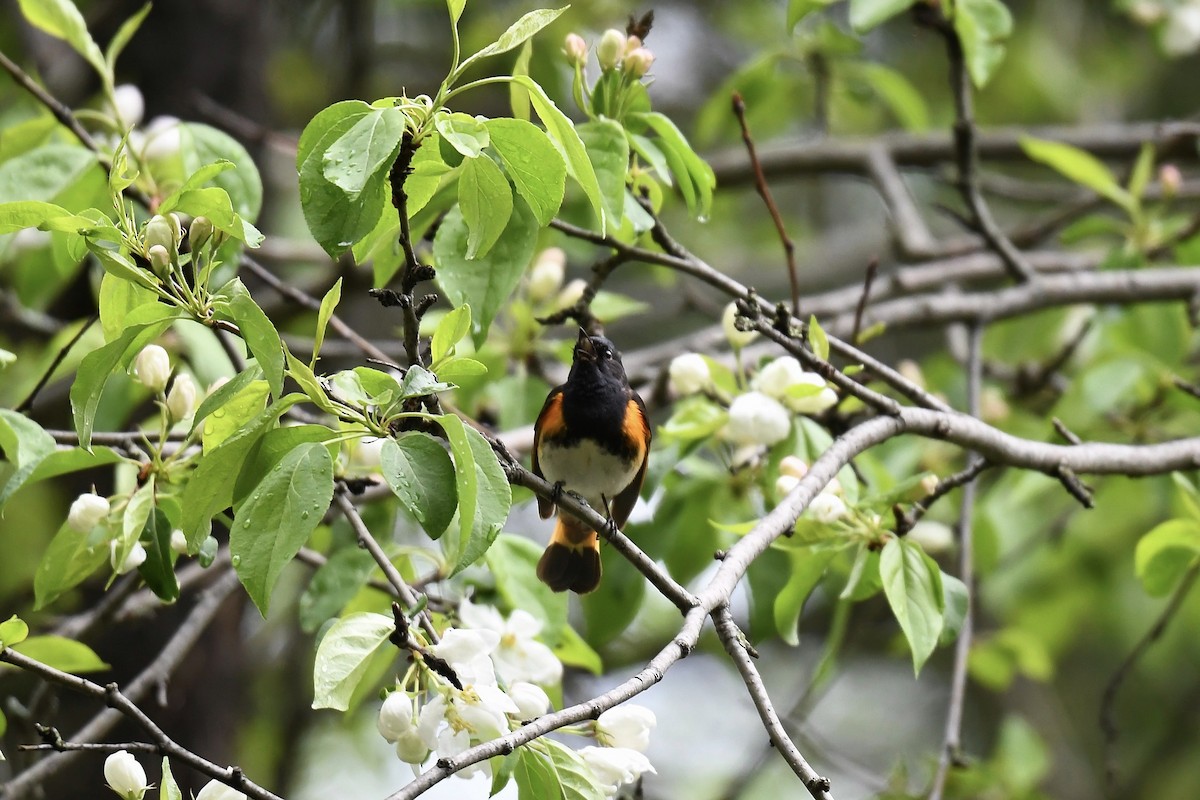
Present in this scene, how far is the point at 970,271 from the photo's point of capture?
4.27 metres

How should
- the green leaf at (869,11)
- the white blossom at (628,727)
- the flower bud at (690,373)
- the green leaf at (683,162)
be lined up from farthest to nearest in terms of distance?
the green leaf at (869,11), the flower bud at (690,373), the green leaf at (683,162), the white blossom at (628,727)

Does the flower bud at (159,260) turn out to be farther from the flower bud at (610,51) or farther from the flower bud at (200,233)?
the flower bud at (610,51)

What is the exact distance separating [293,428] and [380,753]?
4822mm

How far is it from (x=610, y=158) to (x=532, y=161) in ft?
1.38

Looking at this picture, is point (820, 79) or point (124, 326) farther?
point (820, 79)

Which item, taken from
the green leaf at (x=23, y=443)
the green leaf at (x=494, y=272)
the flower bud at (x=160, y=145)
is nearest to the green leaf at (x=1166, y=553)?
the green leaf at (x=494, y=272)

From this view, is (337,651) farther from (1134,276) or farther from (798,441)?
(1134,276)

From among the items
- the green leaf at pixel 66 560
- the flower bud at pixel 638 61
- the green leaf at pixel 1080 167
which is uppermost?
the flower bud at pixel 638 61

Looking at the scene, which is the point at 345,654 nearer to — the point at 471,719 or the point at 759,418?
the point at 471,719

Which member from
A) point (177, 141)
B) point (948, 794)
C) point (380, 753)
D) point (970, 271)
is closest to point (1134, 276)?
point (970, 271)

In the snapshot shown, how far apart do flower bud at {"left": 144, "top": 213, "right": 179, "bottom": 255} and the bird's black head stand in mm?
1285

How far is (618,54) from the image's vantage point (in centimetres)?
228

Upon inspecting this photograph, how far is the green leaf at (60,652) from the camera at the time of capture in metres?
2.24

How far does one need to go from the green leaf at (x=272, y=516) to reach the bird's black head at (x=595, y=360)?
1.28 meters
